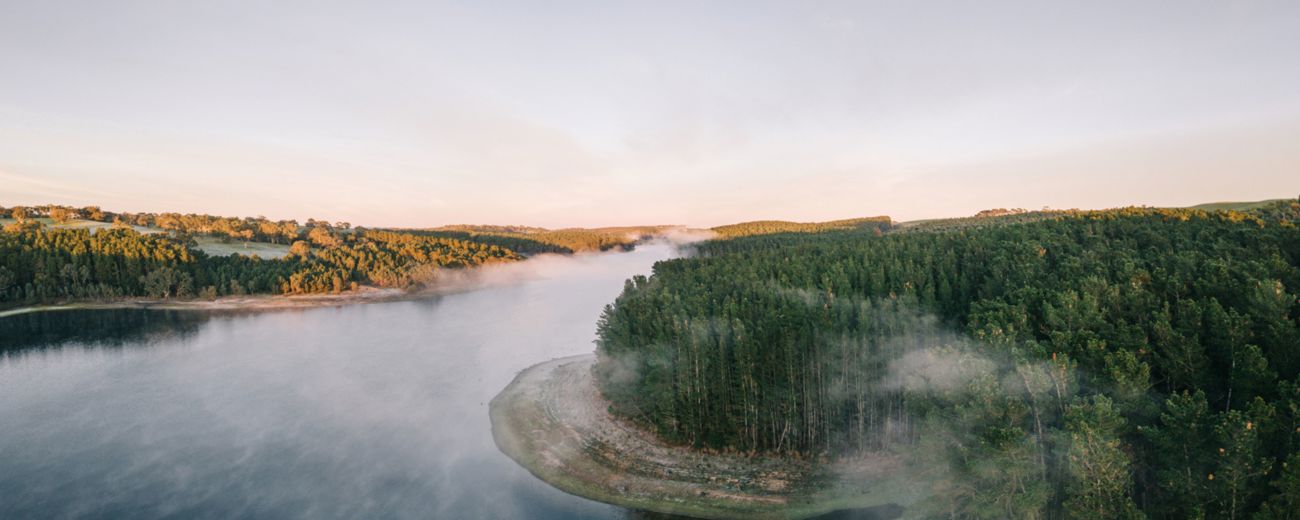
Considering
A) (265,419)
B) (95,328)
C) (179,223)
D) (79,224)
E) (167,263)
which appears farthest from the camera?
(179,223)

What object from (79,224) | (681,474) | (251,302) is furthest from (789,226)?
(79,224)

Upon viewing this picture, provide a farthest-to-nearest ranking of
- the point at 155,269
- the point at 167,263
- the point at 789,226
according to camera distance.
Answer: the point at 789,226 < the point at 167,263 < the point at 155,269

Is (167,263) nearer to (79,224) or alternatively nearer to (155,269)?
(155,269)

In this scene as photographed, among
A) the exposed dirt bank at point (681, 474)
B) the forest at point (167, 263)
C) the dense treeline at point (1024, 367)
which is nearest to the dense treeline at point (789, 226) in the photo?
the forest at point (167, 263)

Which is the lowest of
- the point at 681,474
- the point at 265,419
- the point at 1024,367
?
the point at 681,474

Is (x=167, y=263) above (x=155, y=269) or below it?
above

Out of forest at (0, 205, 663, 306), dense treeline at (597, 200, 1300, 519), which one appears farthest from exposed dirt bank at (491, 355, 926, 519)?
forest at (0, 205, 663, 306)
